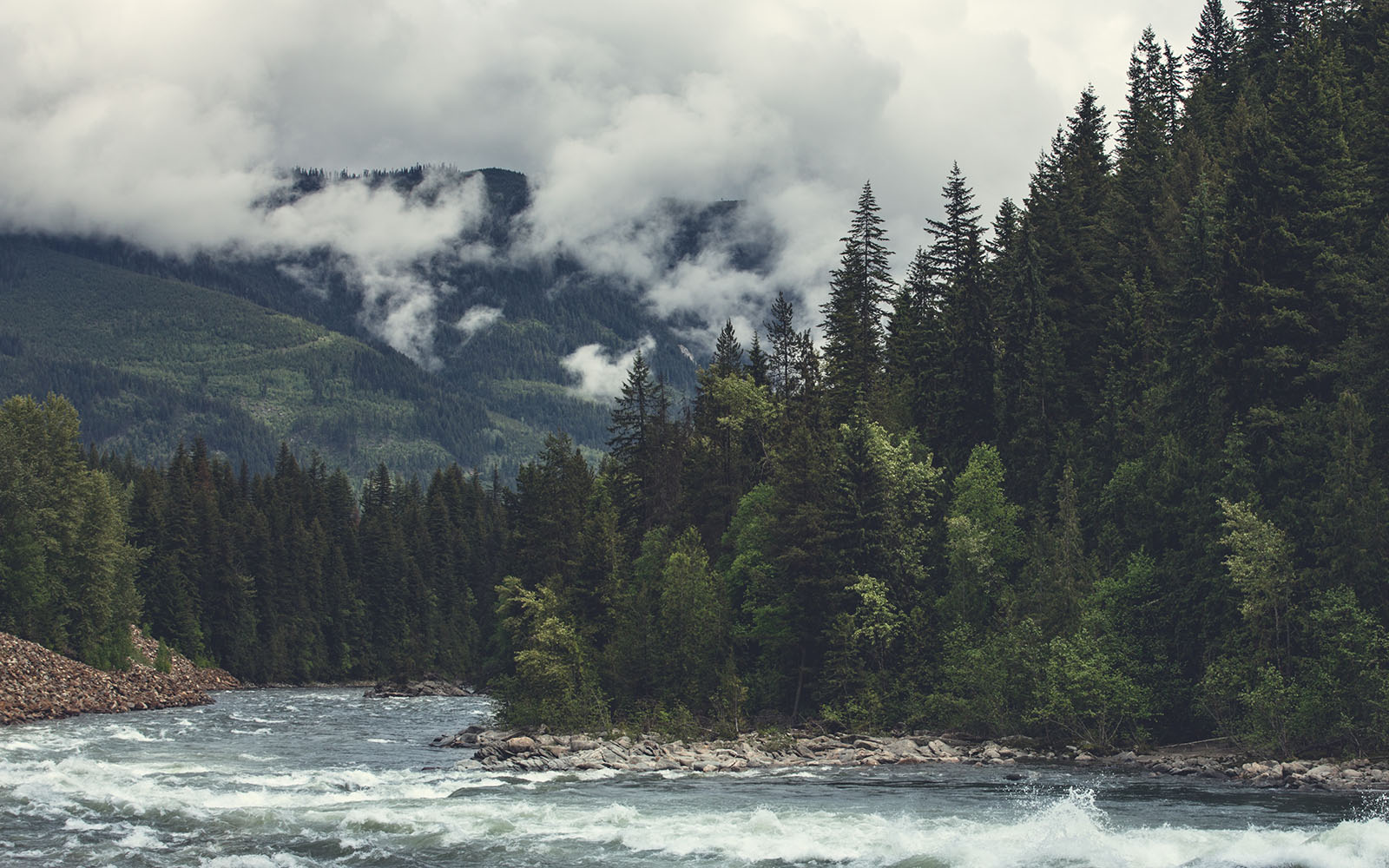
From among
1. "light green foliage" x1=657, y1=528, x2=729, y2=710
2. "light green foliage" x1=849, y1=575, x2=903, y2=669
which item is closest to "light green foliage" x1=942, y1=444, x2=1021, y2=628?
"light green foliage" x1=849, y1=575, x2=903, y2=669

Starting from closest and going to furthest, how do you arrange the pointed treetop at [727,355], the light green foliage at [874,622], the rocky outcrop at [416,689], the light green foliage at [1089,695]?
1. the light green foliage at [1089,695]
2. the light green foliage at [874,622]
3. the pointed treetop at [727,355]
4. the rocky outcrop at [416,689]

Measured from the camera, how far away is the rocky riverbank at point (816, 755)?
48.7 metres

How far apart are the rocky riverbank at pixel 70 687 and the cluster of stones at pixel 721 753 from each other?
107 feet

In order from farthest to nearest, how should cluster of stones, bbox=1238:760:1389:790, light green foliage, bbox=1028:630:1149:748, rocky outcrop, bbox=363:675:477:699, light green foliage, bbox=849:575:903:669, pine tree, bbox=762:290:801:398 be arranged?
rocky outcrop, bbox=363:675:477:699
pine tree, bbox=762:290:801:398
light green foliage, bbox=849:575:903:669
light green foliage, bbox=1028:630:1149:748
cluster of stones, bbox=1238:760:1389:790

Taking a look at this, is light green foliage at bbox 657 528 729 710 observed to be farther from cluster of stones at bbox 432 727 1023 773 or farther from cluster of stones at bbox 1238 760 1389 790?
cluster of stones at bbox 1238 760 1389 790

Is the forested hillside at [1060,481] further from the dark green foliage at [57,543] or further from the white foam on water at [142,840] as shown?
the white foam on water at [142,840]

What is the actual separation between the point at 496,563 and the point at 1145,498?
108m

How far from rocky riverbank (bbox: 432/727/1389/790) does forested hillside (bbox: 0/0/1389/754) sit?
1857 millimetres

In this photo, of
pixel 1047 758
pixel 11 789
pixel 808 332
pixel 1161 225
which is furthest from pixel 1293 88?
pixel 11 789

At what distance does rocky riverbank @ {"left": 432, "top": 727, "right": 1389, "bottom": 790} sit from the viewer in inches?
1918

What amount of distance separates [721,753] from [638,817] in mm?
18701

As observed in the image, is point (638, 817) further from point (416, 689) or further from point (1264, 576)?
point (416, 689)

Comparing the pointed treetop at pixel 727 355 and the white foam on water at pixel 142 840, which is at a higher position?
the pointed treetop at pixel 727 355

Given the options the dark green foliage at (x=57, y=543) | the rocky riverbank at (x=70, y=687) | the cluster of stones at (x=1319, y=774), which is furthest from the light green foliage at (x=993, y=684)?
the dark green foliage at (x=57, y=543)
